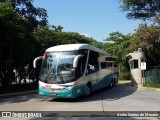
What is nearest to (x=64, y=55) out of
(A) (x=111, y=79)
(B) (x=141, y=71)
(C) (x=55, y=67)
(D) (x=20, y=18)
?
(C) (x=55, y=67)

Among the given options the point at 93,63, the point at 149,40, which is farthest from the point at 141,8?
the point at 93,63

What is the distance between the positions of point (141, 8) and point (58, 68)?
52.8ft

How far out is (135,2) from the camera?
31109 mm

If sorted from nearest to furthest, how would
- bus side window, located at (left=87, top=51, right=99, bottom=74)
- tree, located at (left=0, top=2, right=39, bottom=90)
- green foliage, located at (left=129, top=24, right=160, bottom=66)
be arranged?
bus side window, located at (left=87, top=51, right=99, bottom=74), tree, located at (left=0, top=2, right=39, bottom=90), green foliage, located at (left=129, top=24, right=160, bottom=66)

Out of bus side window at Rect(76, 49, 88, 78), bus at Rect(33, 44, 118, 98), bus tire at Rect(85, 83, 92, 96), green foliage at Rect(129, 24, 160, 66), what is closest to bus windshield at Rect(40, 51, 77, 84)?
bus at Rect(33, 44, 118, 98)

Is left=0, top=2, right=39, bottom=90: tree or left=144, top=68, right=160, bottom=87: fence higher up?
left=0, top=2, right=39, bottom=90: tree

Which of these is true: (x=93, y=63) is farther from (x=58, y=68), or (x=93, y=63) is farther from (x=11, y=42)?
(x=11, y=42)

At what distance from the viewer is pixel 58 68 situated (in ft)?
58.7

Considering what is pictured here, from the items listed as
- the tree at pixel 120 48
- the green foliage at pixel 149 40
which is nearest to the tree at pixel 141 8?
the green foliage at pixel 149 40

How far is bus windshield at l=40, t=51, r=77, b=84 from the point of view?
58.1ft

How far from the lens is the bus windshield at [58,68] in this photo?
58.1ft

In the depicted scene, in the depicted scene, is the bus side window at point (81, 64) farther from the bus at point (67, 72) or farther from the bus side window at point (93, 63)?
the bus side window at point (93, 63)

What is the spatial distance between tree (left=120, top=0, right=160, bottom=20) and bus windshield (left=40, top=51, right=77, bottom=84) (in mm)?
14711

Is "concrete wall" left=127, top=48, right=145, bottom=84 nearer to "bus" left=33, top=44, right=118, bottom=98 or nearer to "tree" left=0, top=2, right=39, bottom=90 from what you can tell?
"tree" left=0, top=2, right=39, bottom=90
